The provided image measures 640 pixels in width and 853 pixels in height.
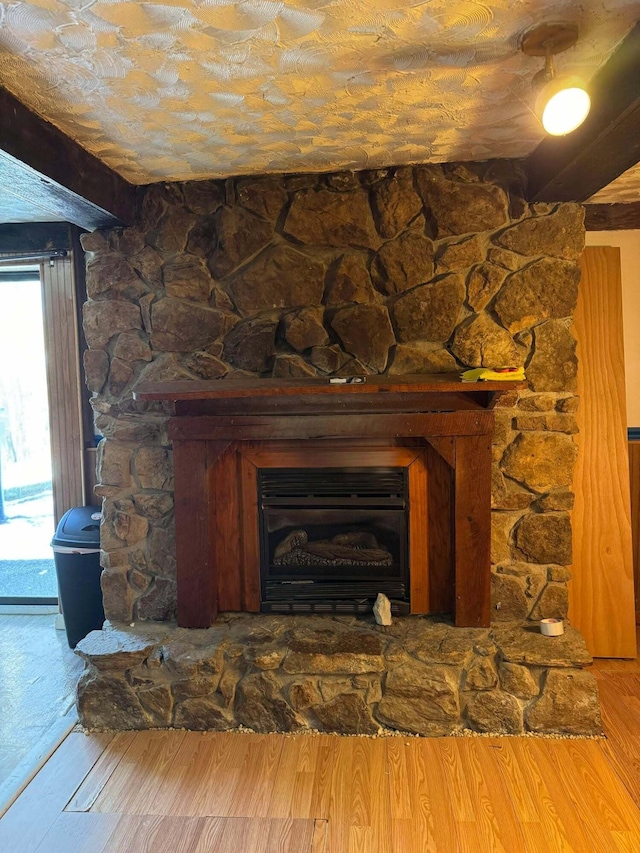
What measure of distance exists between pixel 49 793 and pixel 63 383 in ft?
6.62

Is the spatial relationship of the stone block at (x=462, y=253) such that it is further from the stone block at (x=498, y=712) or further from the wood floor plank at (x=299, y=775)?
the wood floor plank at (x=299, y=775)

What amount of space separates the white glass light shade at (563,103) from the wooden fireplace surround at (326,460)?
920 mm

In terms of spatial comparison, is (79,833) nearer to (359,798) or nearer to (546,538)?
(359,798)

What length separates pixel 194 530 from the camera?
8.06ft

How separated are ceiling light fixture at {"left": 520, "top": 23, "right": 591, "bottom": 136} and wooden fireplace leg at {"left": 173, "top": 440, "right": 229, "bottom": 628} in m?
1.63

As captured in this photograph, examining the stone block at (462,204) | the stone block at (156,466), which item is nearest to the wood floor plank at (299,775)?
the stone block at (156,466)

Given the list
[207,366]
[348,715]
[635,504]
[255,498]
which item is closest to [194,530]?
[255,498]

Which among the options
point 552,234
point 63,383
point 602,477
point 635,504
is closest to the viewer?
point 552,234

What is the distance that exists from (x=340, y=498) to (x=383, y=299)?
2.85ft

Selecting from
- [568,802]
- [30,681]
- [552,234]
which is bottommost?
[568,802]

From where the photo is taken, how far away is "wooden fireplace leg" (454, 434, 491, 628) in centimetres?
231

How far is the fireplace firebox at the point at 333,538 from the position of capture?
2482 millimetres

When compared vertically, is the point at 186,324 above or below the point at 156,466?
above

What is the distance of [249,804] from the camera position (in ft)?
6.13
